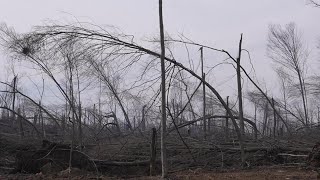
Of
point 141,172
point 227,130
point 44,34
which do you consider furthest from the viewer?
point 227,130

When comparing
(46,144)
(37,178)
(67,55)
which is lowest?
(37,178)

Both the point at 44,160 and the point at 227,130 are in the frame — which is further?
the point at 227,130

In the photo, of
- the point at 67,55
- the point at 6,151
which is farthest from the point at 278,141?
the point at 6,151

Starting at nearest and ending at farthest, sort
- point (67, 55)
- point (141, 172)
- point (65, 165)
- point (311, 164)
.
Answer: point (67, 55)
point (311, 164)
point (141, 172)
point (65, 165)

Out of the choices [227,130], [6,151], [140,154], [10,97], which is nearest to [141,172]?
[140,154]

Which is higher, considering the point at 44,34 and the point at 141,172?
the point at 44,34

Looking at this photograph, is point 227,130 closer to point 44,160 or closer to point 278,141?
point 278,141

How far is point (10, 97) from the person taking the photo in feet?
97.1

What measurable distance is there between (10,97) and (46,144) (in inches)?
639

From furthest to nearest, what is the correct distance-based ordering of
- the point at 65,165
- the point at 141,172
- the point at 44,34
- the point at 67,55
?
the point at 65,165, the point at 141,172, the point at 67,55, the point at 44,34

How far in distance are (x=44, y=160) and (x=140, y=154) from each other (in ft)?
11.2

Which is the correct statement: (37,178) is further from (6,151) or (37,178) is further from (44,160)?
(6,151)

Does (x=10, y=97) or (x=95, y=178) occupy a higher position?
(x=10, y=97)

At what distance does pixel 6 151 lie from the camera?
17.4 m
